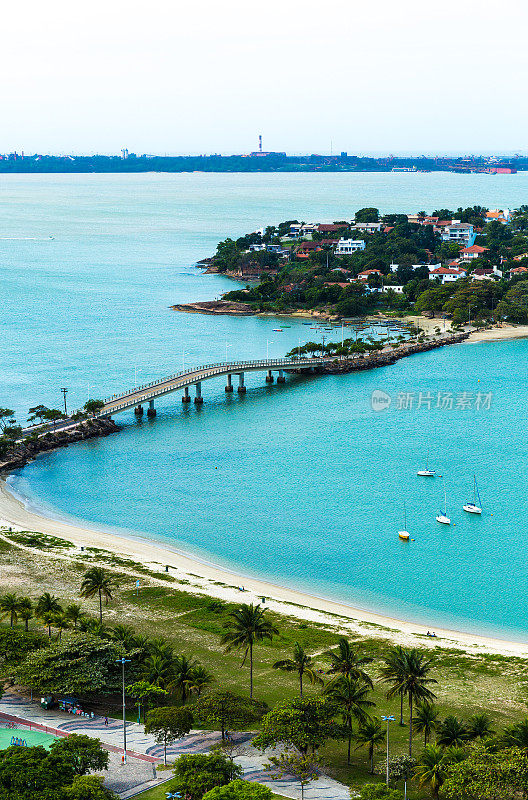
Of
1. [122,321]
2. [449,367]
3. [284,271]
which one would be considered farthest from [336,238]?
[449,367]

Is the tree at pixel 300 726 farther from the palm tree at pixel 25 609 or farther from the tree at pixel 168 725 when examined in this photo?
the palm tree at pixel 25 609

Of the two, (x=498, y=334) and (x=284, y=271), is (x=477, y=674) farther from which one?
(x=284, y=271)

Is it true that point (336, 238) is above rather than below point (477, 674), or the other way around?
above

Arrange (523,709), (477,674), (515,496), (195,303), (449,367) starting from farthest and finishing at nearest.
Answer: (195,303) < (449,367) < (515,496) < (477,674) < (523,709)

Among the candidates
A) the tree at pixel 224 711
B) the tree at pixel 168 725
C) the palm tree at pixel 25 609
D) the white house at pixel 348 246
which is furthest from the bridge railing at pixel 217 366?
the white house at pixel 348 246

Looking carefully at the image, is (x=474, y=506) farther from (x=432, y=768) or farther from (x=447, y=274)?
(x=447, y=274)

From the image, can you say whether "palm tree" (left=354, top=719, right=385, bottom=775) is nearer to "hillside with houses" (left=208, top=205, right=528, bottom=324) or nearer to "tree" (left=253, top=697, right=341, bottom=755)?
"tree" (left=253, top=697, right=341, bottom=755)
